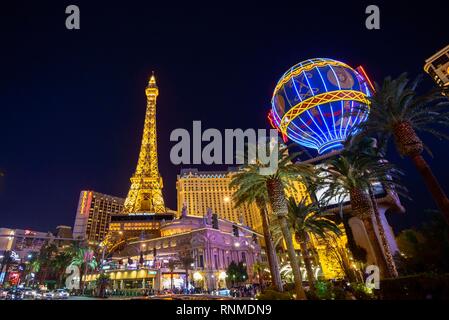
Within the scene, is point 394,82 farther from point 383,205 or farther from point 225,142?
point 383,205

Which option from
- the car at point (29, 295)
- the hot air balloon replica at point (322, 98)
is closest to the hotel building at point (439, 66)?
A: the hot air balloon replica at point (322, 98)

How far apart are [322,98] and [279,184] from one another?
2180 centimetres

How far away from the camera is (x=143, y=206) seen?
97.6m

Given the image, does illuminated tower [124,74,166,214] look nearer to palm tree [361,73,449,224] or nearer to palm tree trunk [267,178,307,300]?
→ palm tree trunk [267,178,307,300]

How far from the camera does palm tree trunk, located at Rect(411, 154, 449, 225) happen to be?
1459cm

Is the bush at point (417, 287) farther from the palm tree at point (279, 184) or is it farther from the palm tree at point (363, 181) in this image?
the palm tree at point (279, 184)

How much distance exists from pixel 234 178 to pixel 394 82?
13.6 metres

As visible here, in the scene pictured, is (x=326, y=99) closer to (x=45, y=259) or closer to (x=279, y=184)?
(x=279, y=184)

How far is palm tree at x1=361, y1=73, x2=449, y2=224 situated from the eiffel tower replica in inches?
3238

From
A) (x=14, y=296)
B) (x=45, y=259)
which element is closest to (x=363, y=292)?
(x=14, y=296)

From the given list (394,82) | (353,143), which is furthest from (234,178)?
(394,82)

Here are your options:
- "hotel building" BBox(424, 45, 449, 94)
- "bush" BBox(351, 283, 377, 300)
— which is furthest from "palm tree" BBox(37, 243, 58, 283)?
"hotel building" BBox(424, 45, 449, 94)

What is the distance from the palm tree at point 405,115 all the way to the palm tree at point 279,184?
5733 millimetres
